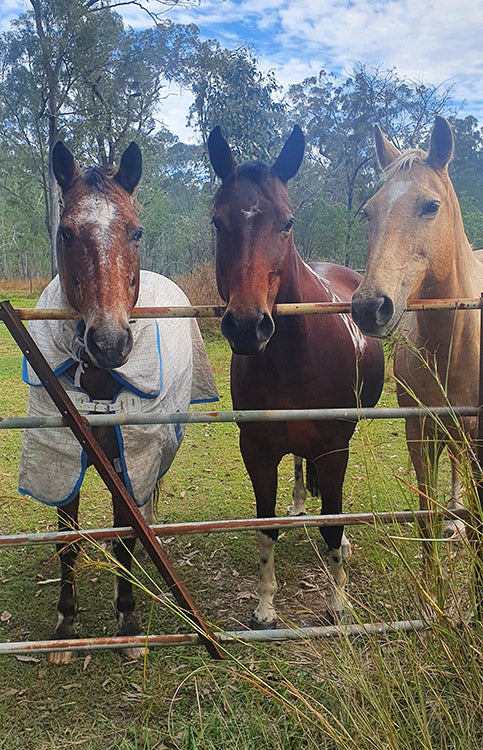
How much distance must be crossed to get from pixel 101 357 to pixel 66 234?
562 millimetres

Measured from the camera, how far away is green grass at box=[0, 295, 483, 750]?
140 cm

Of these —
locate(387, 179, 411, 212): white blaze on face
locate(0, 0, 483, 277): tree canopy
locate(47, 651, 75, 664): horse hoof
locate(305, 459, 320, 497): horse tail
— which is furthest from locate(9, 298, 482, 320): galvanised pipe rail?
locate(0, 0, 483, 277): tree canopy

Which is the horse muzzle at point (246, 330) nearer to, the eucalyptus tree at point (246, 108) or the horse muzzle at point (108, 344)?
the horse muzzle at point (108, 344)

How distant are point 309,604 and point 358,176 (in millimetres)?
23947

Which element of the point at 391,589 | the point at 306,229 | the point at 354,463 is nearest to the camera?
the point at 391,589

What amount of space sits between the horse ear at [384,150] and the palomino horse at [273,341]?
Result: 548 millimetres

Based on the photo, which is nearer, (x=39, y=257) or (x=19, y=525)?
(x=19, y=525)

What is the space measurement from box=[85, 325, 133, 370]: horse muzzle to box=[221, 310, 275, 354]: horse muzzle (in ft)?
1.18

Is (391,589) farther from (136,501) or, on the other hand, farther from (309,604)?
(309,604)

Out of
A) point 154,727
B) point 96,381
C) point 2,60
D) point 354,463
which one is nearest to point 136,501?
point 96,381

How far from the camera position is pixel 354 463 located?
519 centimetres

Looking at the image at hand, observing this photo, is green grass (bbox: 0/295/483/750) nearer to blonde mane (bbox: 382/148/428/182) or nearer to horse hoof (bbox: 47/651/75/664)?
horse hoof (bbox: 47/651/75/664)

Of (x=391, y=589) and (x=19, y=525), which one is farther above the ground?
(x=391, y=589)

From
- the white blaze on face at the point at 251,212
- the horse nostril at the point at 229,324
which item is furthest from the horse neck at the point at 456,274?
the horse nostril at the point at 229,324
